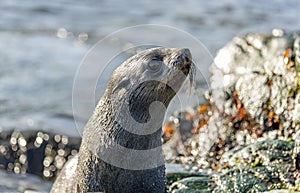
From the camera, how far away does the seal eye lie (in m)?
5.58

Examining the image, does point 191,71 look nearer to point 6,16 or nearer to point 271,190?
point 271,190

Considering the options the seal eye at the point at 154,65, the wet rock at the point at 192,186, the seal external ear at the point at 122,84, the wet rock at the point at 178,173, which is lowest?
the wet rock at the point at 192,186

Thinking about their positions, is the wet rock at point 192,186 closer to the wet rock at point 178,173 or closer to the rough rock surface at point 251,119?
the rough rock surface at point 251,119

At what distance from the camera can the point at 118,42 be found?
1520 centimetres

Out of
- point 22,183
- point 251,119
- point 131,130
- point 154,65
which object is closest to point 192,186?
point 131,130

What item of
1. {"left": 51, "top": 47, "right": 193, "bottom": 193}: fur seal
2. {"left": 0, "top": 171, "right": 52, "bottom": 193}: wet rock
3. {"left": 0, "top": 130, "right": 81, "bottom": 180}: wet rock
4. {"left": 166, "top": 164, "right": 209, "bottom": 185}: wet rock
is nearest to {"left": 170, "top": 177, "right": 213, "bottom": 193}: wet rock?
{"left": 166, "top": 164, "right": 209, "bottom": 185}: wet rock

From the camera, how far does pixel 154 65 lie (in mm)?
5605

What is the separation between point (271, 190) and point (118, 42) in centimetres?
933

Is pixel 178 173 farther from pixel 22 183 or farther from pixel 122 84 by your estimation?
pixel 22 183

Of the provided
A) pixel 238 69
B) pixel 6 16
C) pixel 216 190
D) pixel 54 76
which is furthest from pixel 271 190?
pixel 6 16

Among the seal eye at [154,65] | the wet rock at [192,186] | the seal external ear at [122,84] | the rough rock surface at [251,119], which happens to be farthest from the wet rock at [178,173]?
the seal eye at [154,65]

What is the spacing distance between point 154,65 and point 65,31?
1078 centimetres

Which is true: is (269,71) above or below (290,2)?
below

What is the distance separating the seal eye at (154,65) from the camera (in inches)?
220
